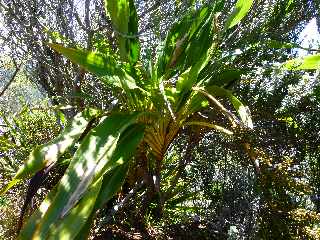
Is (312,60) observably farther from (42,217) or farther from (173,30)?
(42,217)

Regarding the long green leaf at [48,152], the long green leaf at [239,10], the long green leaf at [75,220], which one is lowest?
the long green leaf at [75,220]

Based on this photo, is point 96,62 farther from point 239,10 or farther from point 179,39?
point 239,10

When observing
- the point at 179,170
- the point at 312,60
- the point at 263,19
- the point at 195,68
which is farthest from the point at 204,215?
the point at 263,19

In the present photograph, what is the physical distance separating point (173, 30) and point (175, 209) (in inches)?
36.0

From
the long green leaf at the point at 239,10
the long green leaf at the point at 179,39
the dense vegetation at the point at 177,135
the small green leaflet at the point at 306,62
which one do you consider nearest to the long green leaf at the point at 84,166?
the dense vegetation at the point at 177,135

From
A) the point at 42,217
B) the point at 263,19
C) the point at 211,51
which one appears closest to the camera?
the point at 42,217

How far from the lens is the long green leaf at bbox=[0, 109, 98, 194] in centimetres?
156

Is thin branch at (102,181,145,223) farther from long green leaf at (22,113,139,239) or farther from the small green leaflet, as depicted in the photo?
the small green leaflet

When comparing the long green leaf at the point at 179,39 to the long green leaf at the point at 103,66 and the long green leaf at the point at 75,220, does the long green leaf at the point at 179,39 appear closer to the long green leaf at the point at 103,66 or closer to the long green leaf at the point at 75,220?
the long green leaf at the point at 103,66

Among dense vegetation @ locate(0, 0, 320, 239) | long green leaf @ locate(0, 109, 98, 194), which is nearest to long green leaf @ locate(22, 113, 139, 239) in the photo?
dense vegetation @ locate(0, 0, 320, 239)

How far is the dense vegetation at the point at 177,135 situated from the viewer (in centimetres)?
156

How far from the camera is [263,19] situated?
2.44m

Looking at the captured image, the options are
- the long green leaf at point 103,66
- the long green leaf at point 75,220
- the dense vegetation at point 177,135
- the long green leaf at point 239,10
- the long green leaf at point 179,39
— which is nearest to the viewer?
the long green leaf at point 75,220

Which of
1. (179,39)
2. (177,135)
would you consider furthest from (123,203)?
(179,39)
